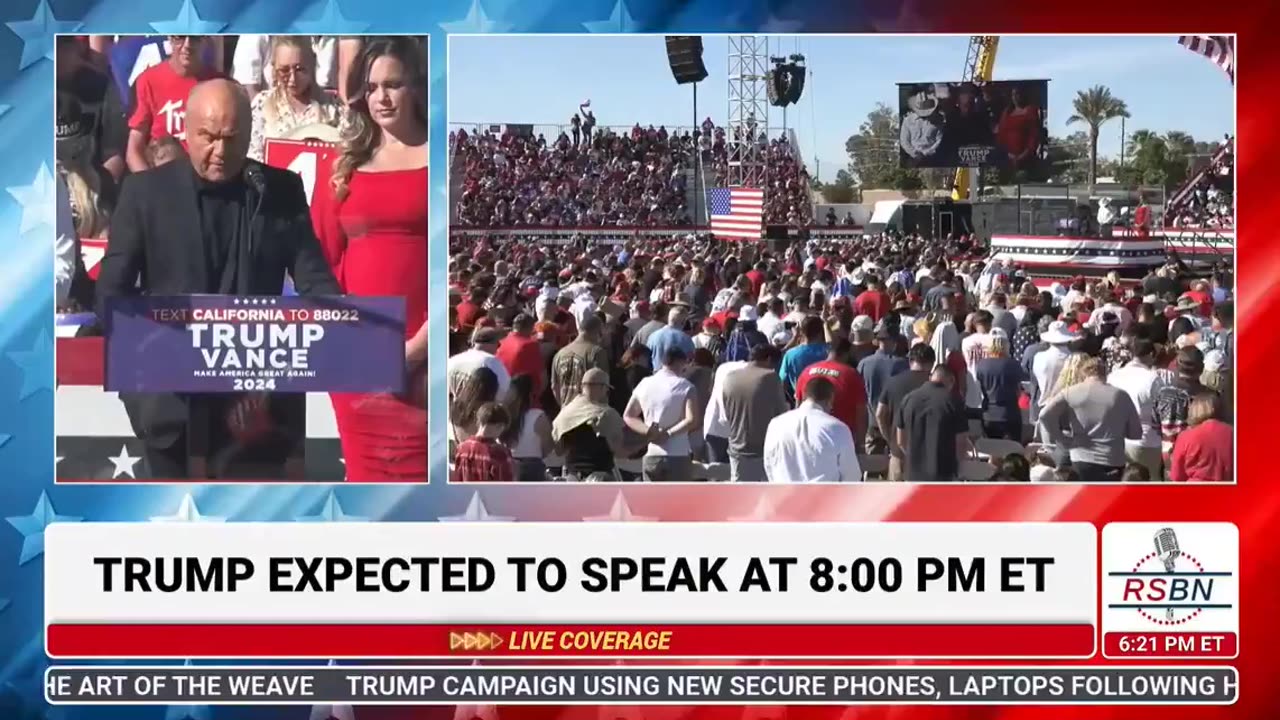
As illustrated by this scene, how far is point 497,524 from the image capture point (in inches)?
136

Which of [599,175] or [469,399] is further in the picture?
[469,399]

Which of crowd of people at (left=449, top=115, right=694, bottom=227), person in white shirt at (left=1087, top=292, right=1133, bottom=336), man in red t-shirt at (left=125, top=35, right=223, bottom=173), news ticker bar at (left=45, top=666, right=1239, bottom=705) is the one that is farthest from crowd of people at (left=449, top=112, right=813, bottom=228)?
news ticker bar at (left=45, top=666, right=1239, bottom=705)

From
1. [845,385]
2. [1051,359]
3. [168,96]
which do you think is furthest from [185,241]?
[1051,359]

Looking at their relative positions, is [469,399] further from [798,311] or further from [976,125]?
[976,125]

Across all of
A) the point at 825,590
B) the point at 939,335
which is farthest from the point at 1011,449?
the point at 825,590

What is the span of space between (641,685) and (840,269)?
4.41 ft

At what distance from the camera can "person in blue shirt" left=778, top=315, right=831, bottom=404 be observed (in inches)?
138

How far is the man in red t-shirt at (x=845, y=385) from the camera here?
11.3 feet

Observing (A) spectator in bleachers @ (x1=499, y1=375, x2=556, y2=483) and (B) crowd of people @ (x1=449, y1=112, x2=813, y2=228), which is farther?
(A) spectator in bleachers @ (x1=499, y1=375, x2=556, y2=483)

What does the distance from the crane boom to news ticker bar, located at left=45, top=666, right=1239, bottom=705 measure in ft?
4.56

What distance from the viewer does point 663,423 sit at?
350cm

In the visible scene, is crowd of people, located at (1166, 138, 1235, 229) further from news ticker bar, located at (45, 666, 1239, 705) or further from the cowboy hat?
news ticker bar, located at (45, 666, 1239, 705)

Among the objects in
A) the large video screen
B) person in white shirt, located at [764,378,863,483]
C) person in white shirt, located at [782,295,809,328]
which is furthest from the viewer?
person in white shirt, located at [782,295,809,328]

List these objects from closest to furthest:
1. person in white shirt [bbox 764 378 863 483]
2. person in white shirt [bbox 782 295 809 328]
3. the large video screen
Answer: the large video screen
person in white shirt [bbox 764 378 863 483]
person in white shirt [bbox 782 295 809 328]
